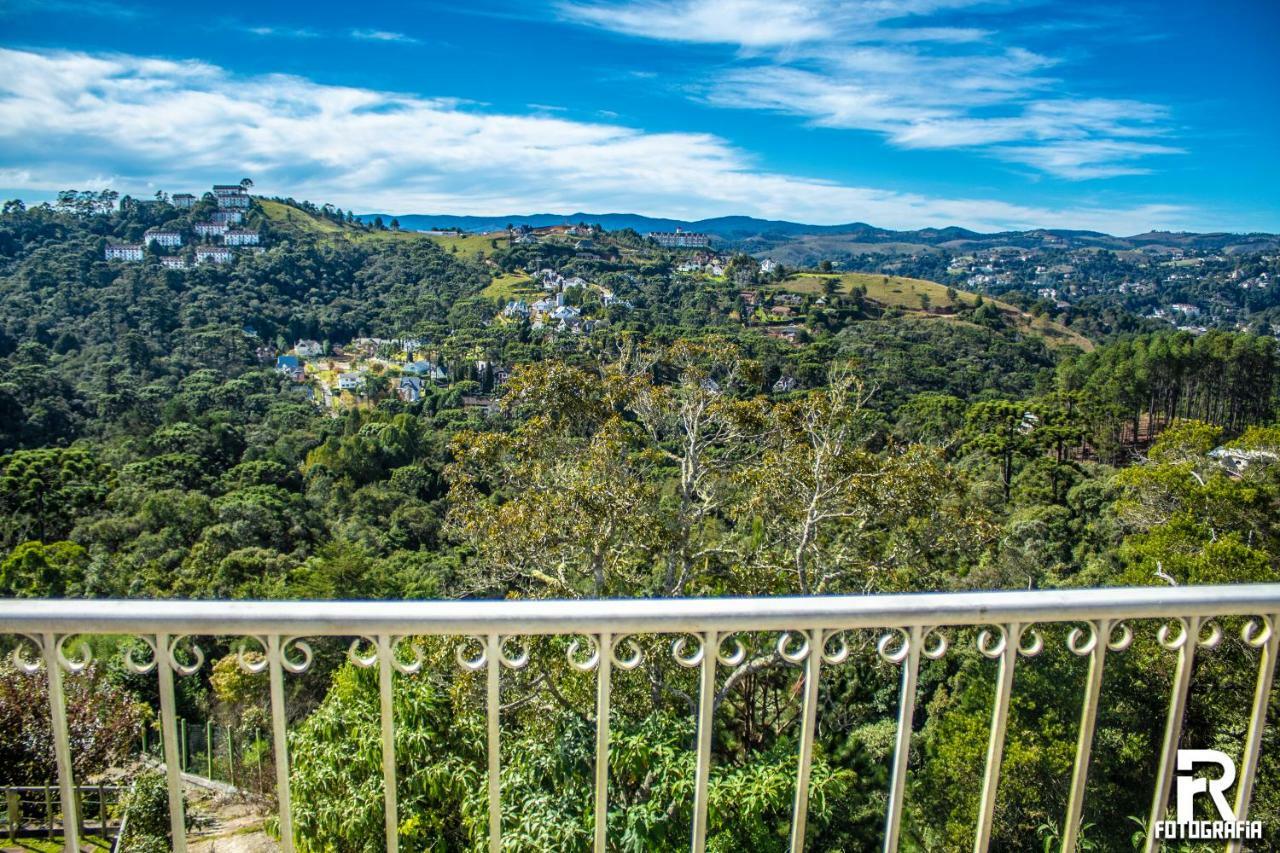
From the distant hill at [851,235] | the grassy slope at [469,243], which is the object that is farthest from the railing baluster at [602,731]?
the distant hill at [851,235]

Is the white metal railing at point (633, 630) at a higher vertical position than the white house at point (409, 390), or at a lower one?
higher

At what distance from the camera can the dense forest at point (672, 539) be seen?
12.4 ft

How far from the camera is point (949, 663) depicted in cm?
1288

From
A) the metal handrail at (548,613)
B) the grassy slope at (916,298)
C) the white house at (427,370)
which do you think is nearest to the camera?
the metal handrail at (548,613)

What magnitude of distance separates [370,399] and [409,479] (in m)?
20.0

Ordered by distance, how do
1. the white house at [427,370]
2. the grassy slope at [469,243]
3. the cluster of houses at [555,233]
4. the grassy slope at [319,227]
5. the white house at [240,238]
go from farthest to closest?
the cluster of houses at [555,233] < the grassy slope at [319,227] < the grassy slope at [469,243] < the white house at [240,238] < the white house at [427,370]

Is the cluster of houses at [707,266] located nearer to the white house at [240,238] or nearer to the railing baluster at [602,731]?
the white house at [240,238]

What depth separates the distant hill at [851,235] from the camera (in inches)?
5595

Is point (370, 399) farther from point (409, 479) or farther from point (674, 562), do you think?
point (674, 562)

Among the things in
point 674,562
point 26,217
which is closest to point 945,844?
point 674,562

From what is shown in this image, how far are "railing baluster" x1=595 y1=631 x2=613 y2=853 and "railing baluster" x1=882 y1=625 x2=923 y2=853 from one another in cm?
50

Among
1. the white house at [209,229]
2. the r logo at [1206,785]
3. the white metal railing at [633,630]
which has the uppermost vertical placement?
the white house at [209,229]

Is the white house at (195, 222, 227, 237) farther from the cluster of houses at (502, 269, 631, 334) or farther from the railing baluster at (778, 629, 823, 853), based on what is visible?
the railing baluster at (778, 629, 823, 853)

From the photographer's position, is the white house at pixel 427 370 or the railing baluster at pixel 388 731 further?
the white house at pixel 427 370
